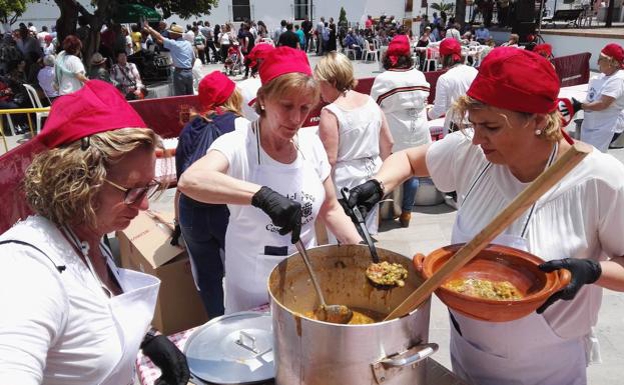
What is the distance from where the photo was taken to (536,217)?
1438mm

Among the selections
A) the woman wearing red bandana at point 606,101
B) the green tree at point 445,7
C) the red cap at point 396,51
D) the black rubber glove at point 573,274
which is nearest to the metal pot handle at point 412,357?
the black rubber glove at point 573,274

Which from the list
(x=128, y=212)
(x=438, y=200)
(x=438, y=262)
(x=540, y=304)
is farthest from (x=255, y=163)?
(x=438, y=200)

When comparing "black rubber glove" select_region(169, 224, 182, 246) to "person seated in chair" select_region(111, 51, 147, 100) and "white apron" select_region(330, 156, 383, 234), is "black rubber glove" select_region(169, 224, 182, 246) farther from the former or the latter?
"person seated in chair" select_region(111, 51, 147, 100)

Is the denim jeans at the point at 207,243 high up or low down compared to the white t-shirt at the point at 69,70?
down

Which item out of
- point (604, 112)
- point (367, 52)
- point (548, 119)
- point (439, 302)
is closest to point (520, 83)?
point (548, 119)

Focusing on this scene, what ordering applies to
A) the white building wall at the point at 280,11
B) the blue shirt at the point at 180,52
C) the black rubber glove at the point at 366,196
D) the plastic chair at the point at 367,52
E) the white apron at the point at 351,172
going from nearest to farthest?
the black rubber glove at the point at 366,196
the white apron at the point at 351,172
the blue shirt at the point at 180,52
the plastic chair at the point at 367,52
the white building wall at the point at 280,11

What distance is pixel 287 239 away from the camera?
1964mm

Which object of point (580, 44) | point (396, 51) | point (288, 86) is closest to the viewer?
point (288, 86)

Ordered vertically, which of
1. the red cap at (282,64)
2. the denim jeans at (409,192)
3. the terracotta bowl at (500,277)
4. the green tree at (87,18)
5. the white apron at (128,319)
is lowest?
the denim jeans at (409,192)

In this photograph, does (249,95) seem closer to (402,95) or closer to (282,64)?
(402,95)

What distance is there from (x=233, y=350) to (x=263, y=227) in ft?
1.87

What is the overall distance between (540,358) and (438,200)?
13.8ft

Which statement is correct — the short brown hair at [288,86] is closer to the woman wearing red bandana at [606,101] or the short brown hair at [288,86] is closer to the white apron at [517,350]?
the white apron at [517,350]

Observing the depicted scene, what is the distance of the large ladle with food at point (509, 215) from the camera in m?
0.85
